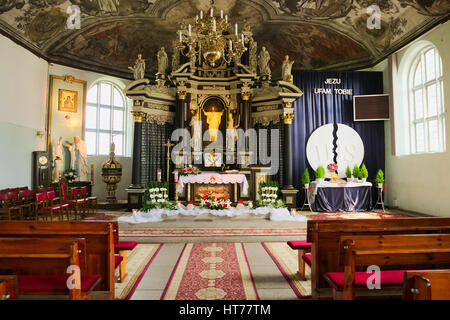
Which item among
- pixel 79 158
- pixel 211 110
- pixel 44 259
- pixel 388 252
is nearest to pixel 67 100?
pixel 79 158

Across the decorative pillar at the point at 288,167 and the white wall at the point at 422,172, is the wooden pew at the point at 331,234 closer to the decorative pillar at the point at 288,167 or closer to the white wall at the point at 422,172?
the white wall at the point at 422,172

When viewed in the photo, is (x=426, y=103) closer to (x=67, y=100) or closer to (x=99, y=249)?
(x=99, y=249)

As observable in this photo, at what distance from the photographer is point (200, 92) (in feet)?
39.3

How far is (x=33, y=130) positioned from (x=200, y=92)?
637cm

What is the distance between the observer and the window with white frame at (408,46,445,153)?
365 inches

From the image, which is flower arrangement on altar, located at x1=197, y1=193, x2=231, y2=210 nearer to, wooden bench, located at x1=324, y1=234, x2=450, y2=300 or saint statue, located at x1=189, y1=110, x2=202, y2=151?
saint statue, located at x1=189, y1=110, x2=202, y2=151

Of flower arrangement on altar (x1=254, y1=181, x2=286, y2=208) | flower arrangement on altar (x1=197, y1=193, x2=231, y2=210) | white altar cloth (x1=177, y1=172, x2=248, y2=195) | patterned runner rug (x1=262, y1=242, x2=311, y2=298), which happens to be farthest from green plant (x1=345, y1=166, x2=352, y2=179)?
patterned runner rug (x1=262, y1=242, x2=311, y2=298)

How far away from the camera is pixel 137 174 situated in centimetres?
1068

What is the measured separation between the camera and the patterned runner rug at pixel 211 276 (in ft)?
11.1

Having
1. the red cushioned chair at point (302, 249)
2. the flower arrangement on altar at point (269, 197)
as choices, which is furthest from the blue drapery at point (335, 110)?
the red cushioned chair at point (302, 249)

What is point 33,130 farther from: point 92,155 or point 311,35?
point 311,35

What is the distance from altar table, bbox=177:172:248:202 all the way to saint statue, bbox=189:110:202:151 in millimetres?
2390

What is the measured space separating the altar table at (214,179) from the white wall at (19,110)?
5.49m
